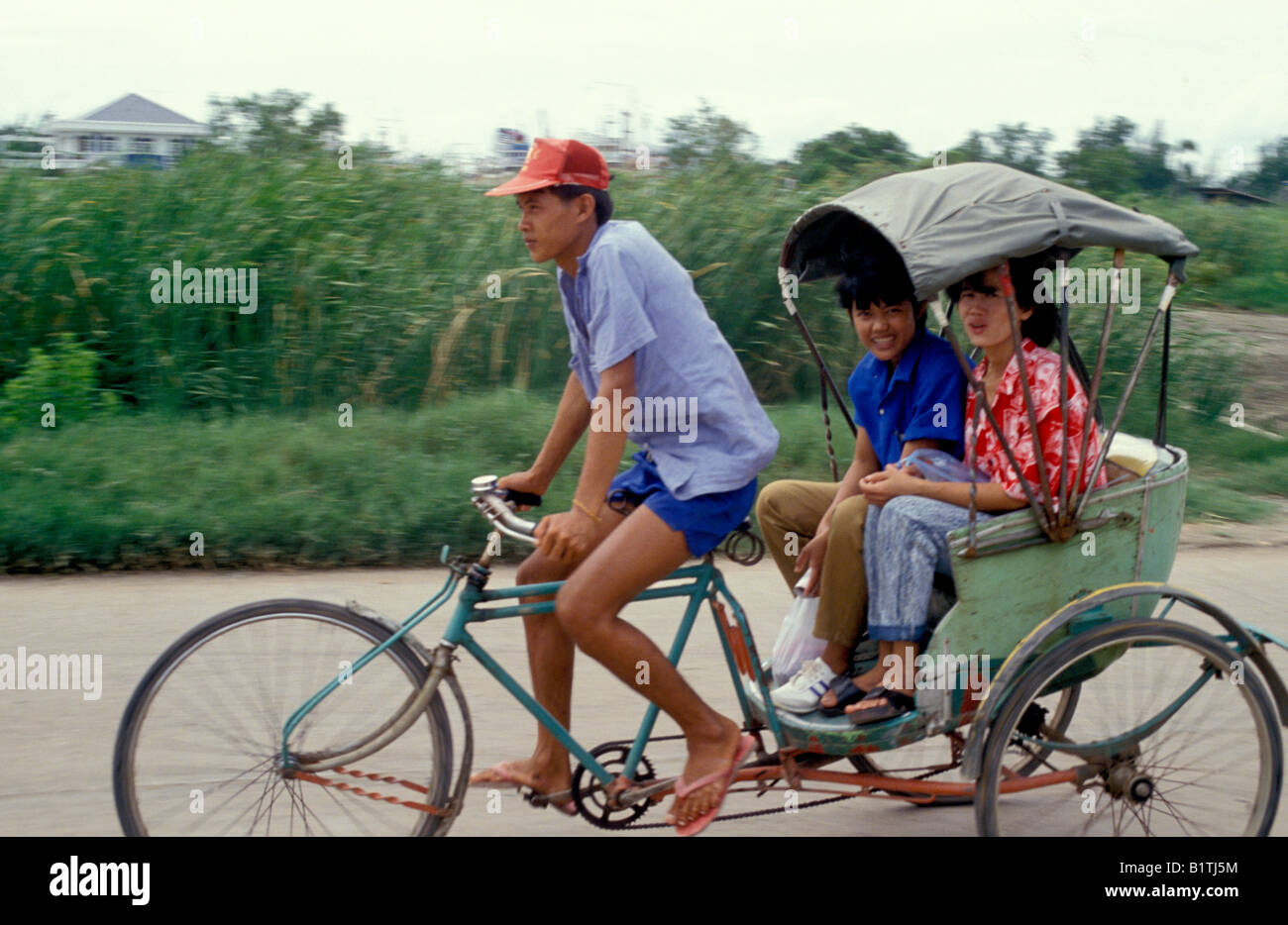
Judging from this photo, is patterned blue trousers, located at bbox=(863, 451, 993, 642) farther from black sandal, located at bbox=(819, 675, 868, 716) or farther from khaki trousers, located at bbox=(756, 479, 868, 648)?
black sandal, located at bbox=(819, 675, 868, 716)

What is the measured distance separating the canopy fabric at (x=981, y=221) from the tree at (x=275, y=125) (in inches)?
267

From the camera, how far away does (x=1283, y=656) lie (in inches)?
191

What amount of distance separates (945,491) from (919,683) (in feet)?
1.52

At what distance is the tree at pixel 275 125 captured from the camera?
9.05 metres

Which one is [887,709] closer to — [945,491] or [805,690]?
[805,690]

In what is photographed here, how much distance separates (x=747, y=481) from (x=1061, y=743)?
3.54 feet

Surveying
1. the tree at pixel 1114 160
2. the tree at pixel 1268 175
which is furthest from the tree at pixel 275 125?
the tree at pixel 1268 175

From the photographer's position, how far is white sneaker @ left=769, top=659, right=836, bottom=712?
3172mm

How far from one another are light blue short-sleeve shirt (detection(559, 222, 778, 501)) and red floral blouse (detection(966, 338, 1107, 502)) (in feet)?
1.91

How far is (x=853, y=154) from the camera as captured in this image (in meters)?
10.2

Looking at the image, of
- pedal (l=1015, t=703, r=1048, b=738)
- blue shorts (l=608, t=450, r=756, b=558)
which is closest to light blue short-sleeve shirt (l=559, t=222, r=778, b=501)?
blue shorts (l=608, t=450, r=756, b=558)

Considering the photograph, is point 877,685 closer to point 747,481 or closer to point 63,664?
point 747,481

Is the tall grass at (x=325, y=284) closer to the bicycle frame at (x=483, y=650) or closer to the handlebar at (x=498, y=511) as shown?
the handlebar at (x=498, y=511)
